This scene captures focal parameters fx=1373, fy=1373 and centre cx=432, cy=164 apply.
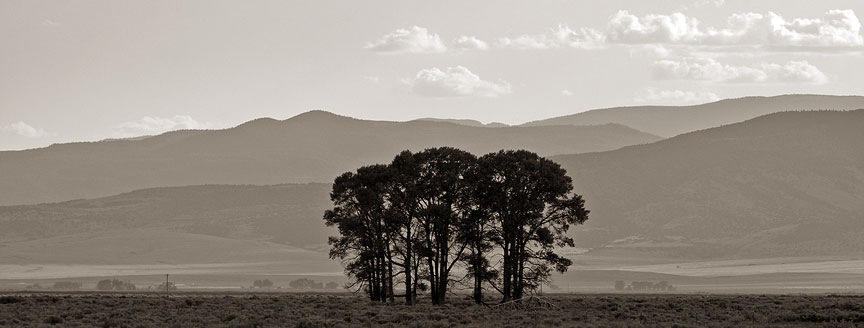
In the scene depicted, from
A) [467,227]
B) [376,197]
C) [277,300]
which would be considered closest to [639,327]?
[467,227]

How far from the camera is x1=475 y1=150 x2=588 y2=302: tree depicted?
86.1 meters

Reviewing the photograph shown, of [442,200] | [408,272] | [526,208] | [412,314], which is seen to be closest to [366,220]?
[408,272]

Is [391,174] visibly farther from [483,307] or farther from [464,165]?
[483,307]

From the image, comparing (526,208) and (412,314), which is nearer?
(412,314)

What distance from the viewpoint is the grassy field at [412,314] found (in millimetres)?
70375

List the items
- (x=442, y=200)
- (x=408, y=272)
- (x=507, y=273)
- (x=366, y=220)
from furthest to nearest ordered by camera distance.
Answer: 1. (x=408, y=272)
2. (x=366, y=220)
3. (x=442, y=200)
4. (x=507, y=273)

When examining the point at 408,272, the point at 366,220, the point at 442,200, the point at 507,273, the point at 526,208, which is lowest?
the point at 507,273

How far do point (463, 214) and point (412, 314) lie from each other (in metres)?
14.7

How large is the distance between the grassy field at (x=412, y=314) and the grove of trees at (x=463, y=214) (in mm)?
3098

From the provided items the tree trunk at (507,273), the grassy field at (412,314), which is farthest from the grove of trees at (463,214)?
the grassy field at (412,314)

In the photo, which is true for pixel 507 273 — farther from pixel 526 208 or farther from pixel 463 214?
pixel 463 214

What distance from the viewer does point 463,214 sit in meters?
89.7

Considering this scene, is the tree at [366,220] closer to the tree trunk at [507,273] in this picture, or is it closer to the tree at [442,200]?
the tree at [442,200]

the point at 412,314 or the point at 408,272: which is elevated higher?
the point at 408,272
